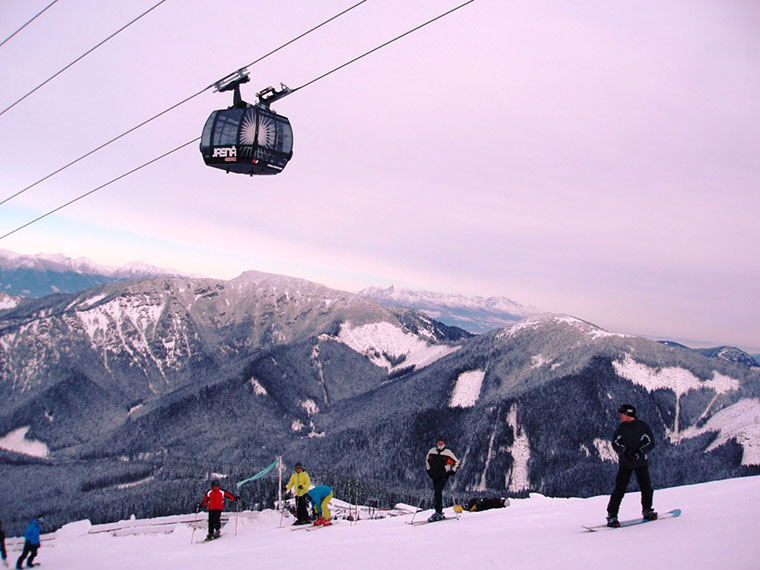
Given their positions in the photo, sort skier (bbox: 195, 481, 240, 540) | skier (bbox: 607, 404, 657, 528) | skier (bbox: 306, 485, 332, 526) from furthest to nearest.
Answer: skier (bbox: 195, 481, 240, 540) < skier (bbox: 306, 485, 332, 526) < skier (bbox: 607, 404, 657, 528)

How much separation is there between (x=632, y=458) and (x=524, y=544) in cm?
334

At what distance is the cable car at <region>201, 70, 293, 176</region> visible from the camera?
84.4 ft

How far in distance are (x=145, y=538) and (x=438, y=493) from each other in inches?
786

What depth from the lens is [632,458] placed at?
14820mm

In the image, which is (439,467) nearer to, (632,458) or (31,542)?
(632,458)

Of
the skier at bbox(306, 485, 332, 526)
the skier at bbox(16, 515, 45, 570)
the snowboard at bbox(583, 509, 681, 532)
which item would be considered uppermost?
the snowboard at bbox(583, 509, 681, 532)

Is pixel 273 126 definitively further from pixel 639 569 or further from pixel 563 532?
pixel 639 569

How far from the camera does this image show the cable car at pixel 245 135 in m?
25.7

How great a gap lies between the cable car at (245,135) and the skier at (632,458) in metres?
17.5

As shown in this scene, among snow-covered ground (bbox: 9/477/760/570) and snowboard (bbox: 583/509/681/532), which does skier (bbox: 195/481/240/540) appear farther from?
snowboard (bbox: 583/509/681/532)

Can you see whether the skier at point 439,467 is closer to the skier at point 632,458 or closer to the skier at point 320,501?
the skier at point 320,501

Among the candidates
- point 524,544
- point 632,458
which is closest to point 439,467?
point 524,544

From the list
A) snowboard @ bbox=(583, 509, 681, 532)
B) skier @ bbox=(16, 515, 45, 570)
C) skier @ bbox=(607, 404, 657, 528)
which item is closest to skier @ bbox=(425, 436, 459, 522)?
snowboard @ bbox=(583, 509, 681, 532)

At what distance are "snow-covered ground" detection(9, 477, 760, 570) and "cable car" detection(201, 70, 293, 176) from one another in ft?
48.9
